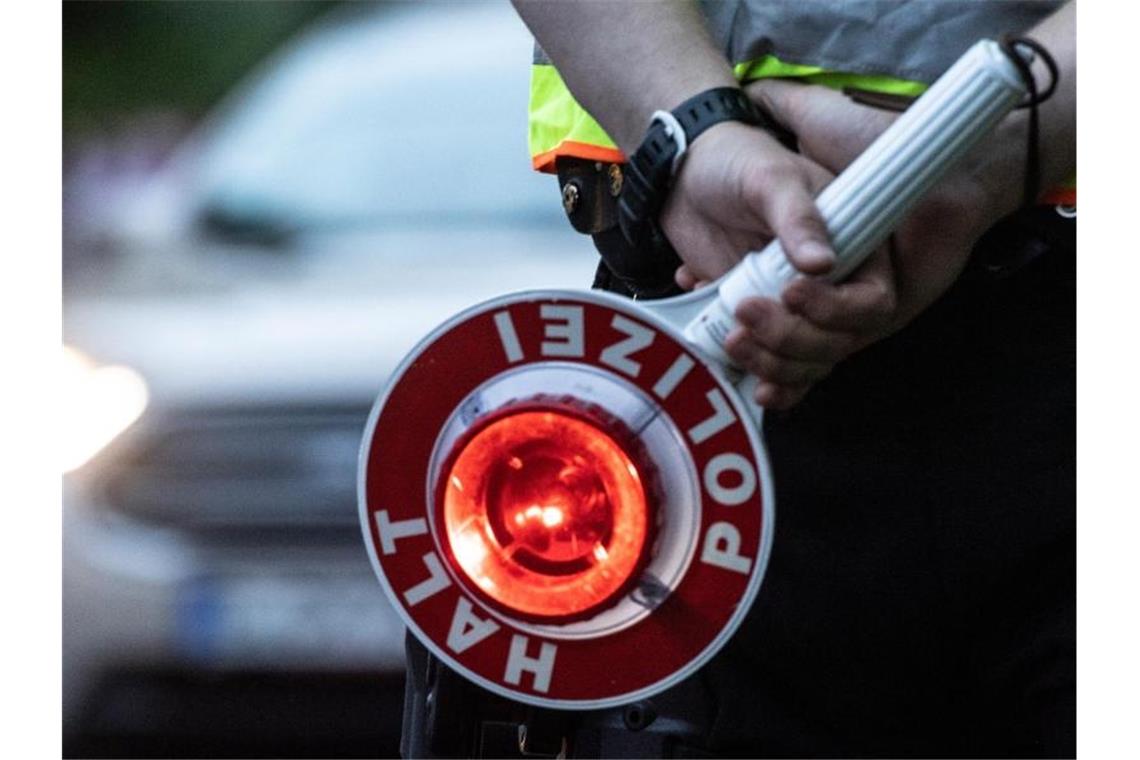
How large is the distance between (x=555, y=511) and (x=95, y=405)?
3.50 m

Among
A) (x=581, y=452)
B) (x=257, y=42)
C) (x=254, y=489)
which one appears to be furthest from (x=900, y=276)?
(x=257, y=42)

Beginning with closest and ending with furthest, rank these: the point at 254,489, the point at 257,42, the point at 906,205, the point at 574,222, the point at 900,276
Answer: the point at 906,205 → the point at 900,276 → the point at 574,222 → the point at 254,489 → the point at 257,42

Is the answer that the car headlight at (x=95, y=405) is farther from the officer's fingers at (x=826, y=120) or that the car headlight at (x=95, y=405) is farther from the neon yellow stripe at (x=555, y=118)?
the officer's fingers at (x=826, y=120)

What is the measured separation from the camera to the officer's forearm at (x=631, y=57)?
177 cm

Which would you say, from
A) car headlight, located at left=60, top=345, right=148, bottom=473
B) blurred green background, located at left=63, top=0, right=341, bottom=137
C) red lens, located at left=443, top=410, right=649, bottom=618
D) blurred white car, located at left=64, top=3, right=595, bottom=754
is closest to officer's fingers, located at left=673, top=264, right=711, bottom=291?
red lens, located at left=443, top=410, right=649, bottom=618

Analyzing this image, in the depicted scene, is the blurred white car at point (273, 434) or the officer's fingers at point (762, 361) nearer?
the officer's fingers at point (762, 361)

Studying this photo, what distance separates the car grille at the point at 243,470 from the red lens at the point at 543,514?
2.97 meters

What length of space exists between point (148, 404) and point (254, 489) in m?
0.33

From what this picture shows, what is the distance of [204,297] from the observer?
5008mm

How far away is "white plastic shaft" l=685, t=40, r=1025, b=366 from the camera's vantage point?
1555 millimetres

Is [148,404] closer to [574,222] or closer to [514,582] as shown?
[574,222]

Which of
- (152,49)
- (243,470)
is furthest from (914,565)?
(152,49)

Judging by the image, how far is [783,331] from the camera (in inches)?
62.9

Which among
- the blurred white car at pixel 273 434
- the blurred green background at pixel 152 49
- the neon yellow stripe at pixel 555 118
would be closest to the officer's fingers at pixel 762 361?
the neon yellow stripe at pixel 555 118
